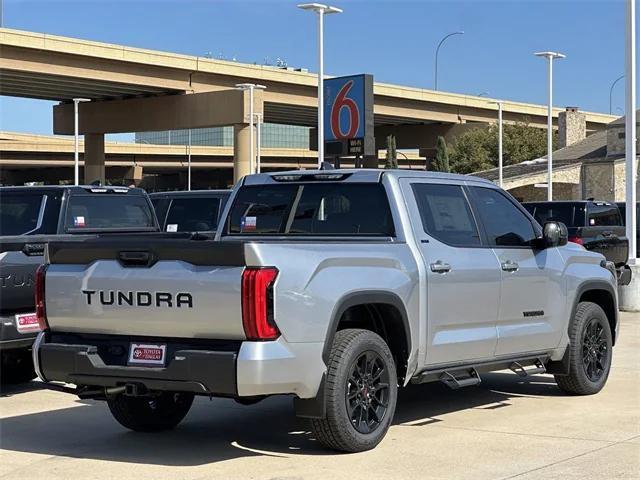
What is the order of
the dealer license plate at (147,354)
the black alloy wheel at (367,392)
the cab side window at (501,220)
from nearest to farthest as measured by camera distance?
the dealer license plate at (147,354) → the black alloy wheel at (367,392) → the cab side window at (501,220)

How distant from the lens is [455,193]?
28.9 feet

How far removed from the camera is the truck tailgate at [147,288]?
6.83m

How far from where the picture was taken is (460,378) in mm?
8383

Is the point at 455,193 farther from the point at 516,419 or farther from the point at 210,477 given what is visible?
the point at 210,477

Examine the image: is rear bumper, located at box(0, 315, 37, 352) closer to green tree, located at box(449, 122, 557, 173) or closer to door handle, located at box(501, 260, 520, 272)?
door handle, located at box(501, 260, 520, 272)

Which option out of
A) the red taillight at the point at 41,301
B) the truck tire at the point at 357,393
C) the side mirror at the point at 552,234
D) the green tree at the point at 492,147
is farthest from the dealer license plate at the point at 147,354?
the green tree at the point at 492,147

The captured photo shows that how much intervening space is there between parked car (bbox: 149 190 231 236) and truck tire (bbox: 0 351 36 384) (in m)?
5.45

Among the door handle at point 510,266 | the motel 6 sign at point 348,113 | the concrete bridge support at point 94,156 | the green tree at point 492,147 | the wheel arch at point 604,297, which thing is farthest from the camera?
the green tree at point 492,147

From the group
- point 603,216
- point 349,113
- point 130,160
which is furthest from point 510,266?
point 130,160

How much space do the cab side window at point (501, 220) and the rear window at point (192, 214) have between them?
7.64 m

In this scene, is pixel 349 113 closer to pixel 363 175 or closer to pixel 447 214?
pixel 447 214

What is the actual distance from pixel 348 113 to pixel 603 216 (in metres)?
9.53

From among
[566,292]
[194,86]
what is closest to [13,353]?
[566,292]

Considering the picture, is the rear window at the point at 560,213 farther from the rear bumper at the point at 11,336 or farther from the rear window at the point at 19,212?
the rear bumper at the point at 11,336
